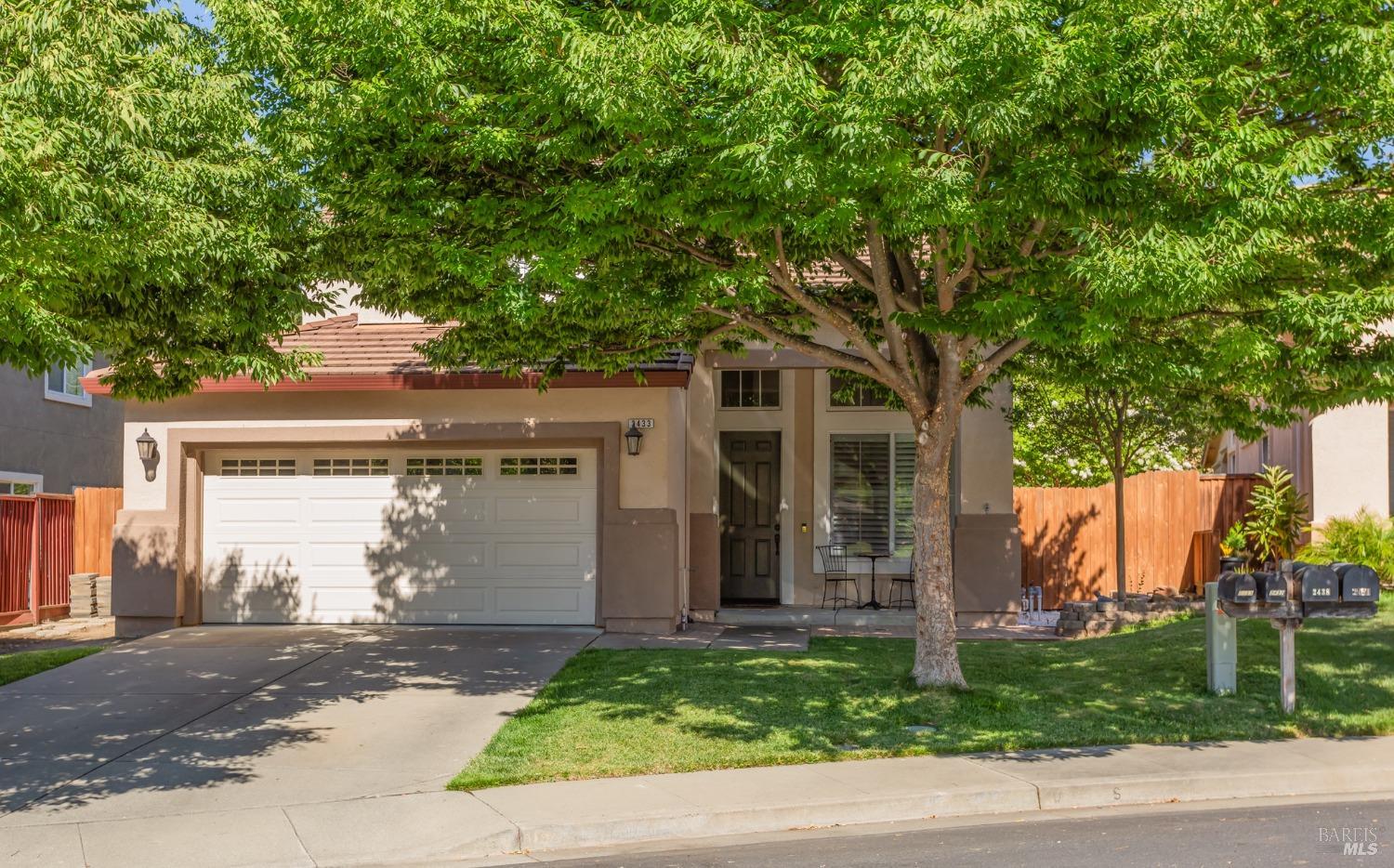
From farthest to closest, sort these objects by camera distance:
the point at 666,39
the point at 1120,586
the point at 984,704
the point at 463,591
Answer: the point at 1120,586 < the point at 463,591 < the point at 984,704 < the point at 666,39

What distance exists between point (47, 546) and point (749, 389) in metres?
11.0

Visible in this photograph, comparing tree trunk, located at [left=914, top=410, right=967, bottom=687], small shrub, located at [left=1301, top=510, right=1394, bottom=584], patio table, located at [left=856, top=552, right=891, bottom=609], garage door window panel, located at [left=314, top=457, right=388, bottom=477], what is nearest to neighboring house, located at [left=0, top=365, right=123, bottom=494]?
garage door window panel, located at [left=314, top=457, right=388, bottom=477]

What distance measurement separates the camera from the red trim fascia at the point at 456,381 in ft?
47.3

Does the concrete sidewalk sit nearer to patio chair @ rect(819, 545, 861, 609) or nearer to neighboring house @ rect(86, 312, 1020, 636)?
neighboring house @ rect(86, 312, 1020, 636)

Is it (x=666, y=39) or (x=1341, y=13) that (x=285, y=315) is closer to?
(x=666, y=39)

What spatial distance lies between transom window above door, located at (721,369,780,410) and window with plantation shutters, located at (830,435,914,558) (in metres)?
1.16

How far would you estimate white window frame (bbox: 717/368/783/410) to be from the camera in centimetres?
1739

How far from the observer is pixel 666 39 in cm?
769

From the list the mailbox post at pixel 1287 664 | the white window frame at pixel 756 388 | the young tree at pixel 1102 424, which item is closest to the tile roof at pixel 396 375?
the white window frame at pixel 756 388

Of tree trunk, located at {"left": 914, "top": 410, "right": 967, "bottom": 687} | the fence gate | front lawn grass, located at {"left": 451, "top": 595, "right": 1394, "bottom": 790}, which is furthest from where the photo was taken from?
the fence gate

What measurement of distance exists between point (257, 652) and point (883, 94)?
952 centimetres

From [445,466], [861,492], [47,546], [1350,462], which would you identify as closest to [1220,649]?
[1350,462]

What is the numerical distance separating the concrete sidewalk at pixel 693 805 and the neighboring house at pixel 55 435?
49.3ft

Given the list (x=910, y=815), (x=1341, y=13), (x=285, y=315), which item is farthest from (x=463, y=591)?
(x=1341, y=13)
